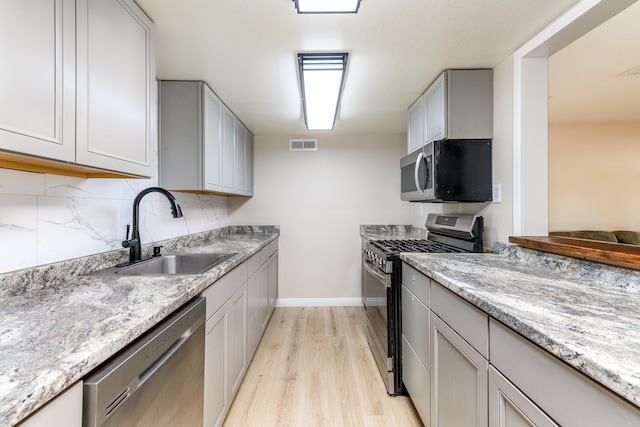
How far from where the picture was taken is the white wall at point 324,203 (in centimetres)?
354

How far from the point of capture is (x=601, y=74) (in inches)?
86.0

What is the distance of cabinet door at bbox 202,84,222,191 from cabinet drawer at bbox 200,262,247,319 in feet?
2.53

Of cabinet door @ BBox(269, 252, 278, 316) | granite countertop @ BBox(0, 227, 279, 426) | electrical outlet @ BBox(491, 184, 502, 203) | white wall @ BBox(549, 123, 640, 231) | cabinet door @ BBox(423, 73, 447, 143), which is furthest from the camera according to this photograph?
white wall @ BBox(549, 123, 640, 231)

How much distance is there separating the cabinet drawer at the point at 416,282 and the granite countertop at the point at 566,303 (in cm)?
6

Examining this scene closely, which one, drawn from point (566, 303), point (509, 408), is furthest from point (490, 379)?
point (566, 303)

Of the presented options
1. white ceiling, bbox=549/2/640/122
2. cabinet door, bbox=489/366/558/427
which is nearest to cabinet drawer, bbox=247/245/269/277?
cabinet door, bbox=489/366/558/427

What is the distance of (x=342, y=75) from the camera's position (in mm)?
1809

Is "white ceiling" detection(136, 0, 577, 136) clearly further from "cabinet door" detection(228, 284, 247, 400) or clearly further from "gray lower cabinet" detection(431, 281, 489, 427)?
"cabinet door" detection(228, 284, 247, 400)

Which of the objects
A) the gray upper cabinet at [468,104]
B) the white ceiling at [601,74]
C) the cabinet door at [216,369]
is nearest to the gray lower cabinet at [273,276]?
the cabinet door at [216,369]

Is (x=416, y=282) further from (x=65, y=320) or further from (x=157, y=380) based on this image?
(x=65, y=320)

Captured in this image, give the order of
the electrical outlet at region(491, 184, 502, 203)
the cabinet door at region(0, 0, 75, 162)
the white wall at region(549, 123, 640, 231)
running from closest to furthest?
the cabinet door at region(0, 0, 75, 162), the electrical outlet at region(491, 184, 502, 203), the white wall at region(549, 123, 640, 231)

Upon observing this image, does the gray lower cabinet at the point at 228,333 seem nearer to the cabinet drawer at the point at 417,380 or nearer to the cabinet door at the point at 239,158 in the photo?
the cabinet door at the point at 239,158

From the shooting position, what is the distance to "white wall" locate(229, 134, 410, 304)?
3541mm

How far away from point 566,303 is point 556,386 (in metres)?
0.34
